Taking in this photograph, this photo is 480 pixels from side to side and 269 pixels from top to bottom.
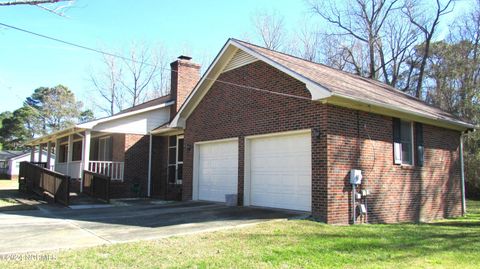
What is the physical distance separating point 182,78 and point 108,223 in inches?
421

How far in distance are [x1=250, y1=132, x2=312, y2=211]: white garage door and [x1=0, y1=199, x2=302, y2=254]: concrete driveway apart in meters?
0.50

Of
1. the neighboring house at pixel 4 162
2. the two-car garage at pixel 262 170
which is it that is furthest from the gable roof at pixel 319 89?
the neighboring house at pixel 4 162

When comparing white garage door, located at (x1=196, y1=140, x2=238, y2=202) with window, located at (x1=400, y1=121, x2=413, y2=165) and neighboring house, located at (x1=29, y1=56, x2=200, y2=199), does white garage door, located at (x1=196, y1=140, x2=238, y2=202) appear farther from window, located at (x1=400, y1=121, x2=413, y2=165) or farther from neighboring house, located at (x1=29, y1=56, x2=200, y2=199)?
window, located at (x1=400, y1=121, x2=413, y2=165)

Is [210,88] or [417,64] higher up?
[417,64]

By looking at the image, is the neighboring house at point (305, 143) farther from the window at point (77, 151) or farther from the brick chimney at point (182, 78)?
the window at point (77, 151)

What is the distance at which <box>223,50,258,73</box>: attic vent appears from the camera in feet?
44.3

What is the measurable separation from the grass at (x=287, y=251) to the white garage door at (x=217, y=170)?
468cm

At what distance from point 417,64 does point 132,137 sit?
78.9 feet

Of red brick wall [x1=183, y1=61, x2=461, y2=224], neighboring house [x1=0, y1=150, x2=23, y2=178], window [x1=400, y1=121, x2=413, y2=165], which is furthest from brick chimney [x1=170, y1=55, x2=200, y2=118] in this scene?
neighboring house [x1=0, y1=150, x2=23, y2=178]

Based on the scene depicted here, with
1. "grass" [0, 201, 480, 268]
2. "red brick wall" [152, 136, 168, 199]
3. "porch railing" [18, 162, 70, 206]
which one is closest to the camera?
"grass" [0, 201, 480, 268]

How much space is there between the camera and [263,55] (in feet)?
40.2

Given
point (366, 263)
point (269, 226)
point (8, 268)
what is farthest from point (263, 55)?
point (8, 268)

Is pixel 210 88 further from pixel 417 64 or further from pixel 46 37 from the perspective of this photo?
pixel 417 64

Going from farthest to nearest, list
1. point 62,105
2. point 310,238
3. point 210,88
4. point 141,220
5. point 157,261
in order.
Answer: point 62,105
point 210,88
point 141,220
point 310,238
point 157,261
